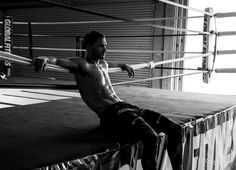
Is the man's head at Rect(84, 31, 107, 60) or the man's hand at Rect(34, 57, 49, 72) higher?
the man's head at Rect(84, 31, 107, 60)

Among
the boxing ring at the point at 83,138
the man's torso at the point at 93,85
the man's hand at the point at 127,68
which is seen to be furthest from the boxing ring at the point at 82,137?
the man's hand at the point at 127,68

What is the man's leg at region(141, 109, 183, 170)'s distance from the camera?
158cm

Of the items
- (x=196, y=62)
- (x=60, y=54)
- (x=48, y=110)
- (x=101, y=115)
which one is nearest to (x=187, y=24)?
(x=196, y=62)

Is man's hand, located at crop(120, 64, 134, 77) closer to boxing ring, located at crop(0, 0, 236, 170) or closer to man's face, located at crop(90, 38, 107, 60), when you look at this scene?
boxing ring, located at crop(0, 0, 236, 170)

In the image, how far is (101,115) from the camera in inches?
60.6

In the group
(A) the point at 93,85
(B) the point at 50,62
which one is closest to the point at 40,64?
(B) the point at 50,62

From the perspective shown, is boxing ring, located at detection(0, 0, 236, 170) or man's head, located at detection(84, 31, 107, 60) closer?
boxing ring, located at detection(0, 0, 236, 170)

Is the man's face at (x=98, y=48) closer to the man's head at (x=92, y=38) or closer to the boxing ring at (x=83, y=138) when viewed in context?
the man's head at (x=92, y=38)

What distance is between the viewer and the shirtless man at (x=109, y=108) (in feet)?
4.74

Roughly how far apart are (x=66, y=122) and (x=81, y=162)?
25.5 inches

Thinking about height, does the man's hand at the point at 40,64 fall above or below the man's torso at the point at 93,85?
above

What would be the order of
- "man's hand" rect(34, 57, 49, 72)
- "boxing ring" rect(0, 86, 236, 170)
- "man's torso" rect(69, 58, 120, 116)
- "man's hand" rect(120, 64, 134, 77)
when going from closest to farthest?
1. "boxing ring" rect(0, 86, 236, 170)
2. "man's hand" rect(34, 57, 49, 72)
3. "man's torso" rect(69, 58, 120, 116)
4. "man's hand" rect(120, 64, 134, 77)

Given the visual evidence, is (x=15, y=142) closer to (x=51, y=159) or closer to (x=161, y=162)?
(x=51, y=159)

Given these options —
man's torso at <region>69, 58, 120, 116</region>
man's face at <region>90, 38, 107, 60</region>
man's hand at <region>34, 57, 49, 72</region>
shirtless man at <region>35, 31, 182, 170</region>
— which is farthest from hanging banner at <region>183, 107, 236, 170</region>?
man's hand at <region>34, 57, 49, 72</region>
